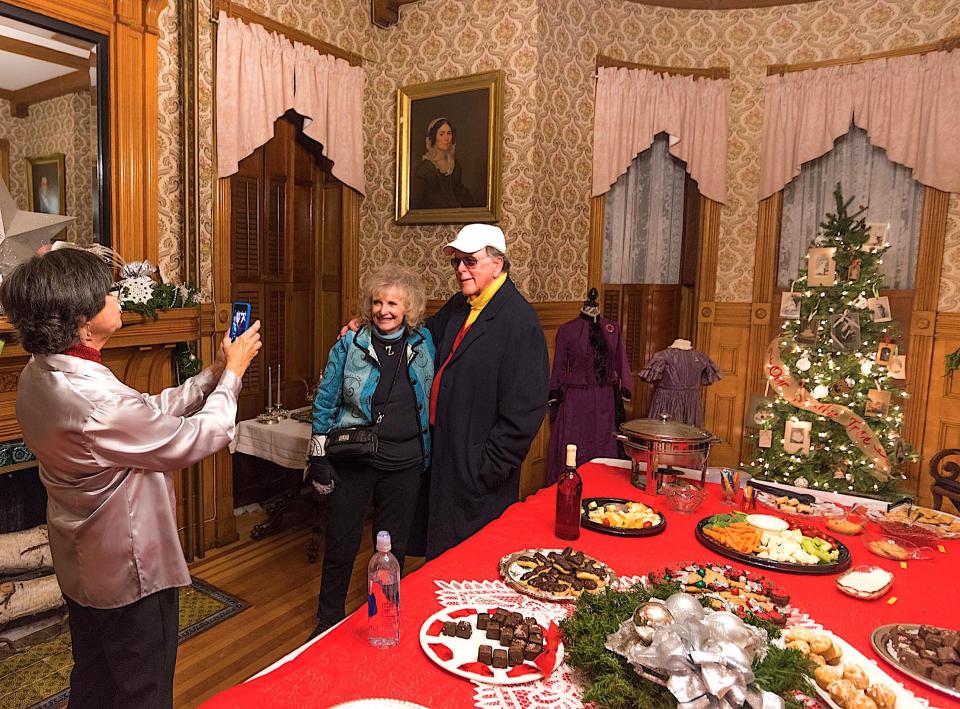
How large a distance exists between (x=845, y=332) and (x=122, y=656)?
4.52 meters

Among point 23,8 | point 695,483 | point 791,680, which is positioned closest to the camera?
point 791,680

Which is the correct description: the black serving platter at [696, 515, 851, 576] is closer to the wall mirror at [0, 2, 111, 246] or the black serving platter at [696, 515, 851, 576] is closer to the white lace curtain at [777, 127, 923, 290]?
the wall mirror at [0, 2, 111, 246]

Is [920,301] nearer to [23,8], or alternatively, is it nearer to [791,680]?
[791,680]

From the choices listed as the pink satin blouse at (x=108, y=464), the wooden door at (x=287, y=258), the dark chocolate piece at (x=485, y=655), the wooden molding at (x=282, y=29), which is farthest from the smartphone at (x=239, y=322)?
the wooden molding at (x=282, y=29)

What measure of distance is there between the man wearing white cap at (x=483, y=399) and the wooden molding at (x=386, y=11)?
2753 millimetres

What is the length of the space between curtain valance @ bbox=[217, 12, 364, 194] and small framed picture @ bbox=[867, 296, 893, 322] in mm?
3632

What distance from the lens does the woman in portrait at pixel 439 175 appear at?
177 inches

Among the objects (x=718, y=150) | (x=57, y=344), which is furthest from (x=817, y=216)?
(x=57, y=344)

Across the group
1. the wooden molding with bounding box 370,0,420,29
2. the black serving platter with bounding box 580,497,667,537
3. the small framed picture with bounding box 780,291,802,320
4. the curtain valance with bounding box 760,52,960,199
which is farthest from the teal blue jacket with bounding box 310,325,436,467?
the curtain valance with bounding box 760,52,960,199

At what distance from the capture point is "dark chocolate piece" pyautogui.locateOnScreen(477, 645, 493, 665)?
125cm

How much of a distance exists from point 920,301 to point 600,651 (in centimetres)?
497

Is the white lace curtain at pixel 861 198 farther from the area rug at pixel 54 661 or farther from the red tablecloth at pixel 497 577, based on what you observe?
the area rug at pixel 54 661

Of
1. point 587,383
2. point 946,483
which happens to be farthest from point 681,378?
point 946,483

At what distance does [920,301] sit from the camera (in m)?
4.96
